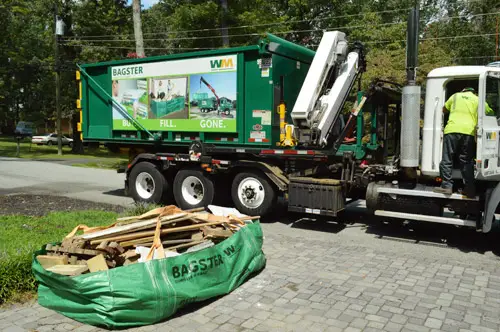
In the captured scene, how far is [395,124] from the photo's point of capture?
8.98 meters

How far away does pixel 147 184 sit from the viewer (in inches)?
418

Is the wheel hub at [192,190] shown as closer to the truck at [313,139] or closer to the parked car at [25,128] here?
the truck at [313,139]

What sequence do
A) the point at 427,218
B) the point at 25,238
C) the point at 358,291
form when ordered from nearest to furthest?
the point at 358,291 < the point at 25,238 < the point at 427,218

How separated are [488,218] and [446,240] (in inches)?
48.1

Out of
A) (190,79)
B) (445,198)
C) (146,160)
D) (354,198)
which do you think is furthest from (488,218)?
(146,160)

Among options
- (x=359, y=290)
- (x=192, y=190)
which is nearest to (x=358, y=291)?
(x=359, y=290)

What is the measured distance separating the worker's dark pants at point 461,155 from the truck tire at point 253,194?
10.1 feet

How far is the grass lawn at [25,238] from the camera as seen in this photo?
486 cm

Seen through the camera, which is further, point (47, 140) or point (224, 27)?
point (47, 140)

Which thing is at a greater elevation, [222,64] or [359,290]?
[222,64]

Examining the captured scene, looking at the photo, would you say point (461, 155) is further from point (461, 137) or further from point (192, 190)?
point (192, 190)

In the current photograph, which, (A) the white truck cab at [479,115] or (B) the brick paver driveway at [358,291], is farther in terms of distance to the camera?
(A) the white truck cab at [479,115]

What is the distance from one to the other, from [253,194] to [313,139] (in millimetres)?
1624

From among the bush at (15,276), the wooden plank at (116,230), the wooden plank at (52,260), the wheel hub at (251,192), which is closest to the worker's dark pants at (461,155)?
the wheel hub at (251,192)
